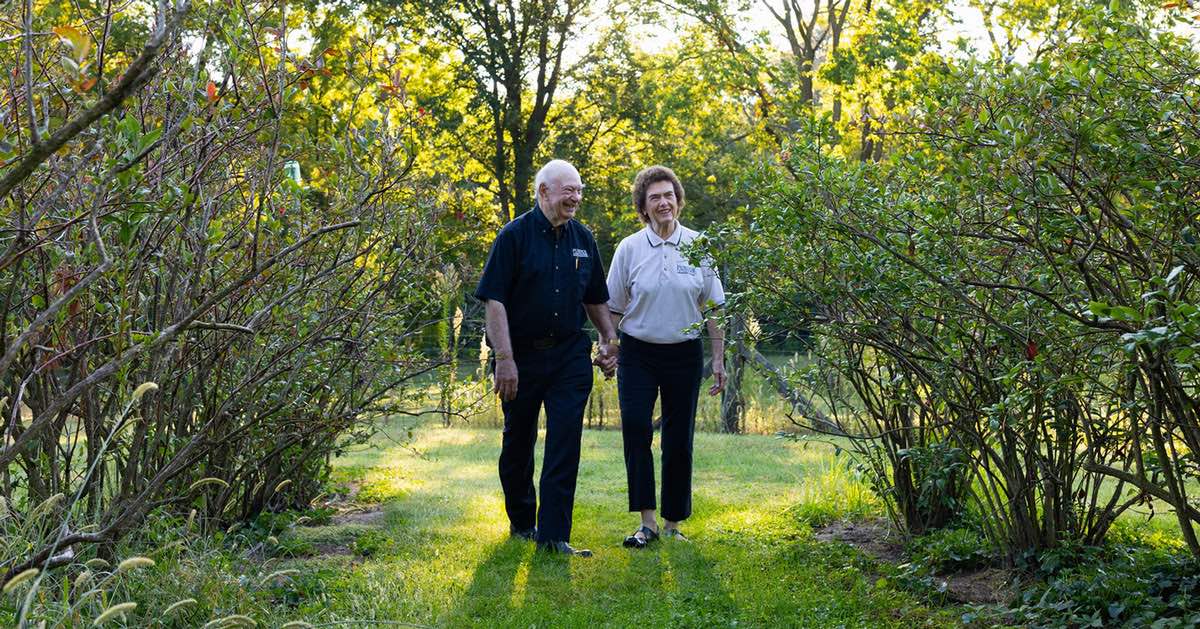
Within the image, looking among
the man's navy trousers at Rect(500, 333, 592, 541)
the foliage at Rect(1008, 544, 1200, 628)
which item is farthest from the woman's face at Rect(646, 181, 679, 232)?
the foliage at Rect(1008, 544, 1200, 628)

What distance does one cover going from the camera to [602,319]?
22.1 feet

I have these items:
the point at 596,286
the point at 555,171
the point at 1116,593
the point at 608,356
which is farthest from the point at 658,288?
the point at 1116,593

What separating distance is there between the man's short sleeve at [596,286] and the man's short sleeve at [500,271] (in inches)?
21.2

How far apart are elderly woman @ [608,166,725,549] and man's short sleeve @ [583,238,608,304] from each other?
0.18 m

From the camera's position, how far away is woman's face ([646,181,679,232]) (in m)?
6.71

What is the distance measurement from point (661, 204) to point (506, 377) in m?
1.44

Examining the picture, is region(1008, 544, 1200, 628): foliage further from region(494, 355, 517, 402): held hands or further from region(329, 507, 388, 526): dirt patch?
region(329, 507, 388, 526): dirt patch

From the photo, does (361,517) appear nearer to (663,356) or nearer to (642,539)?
(642,539)

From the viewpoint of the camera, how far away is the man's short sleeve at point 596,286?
6.59 m

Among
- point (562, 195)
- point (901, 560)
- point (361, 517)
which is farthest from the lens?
point (361, 517)

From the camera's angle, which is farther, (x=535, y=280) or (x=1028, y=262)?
(x=535, y=280)

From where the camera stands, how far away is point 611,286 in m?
6.89

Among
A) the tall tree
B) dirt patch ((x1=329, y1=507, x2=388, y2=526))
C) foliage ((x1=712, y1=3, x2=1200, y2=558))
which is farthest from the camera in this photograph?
the tall tree

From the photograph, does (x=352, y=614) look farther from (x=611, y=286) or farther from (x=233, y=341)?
(x=611, y=286)
